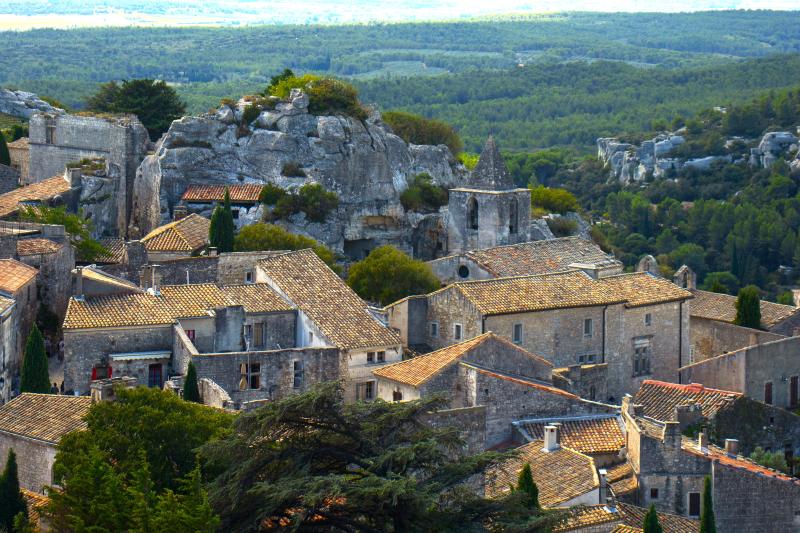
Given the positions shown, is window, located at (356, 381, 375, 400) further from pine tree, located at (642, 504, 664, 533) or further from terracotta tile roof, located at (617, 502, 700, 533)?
pine tree, located at (642, 504, 664, 533)

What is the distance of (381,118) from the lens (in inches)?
2586

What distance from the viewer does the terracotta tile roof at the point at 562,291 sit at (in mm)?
48344

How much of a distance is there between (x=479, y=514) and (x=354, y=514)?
2179 mm

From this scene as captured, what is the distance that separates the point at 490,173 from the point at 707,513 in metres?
22.5

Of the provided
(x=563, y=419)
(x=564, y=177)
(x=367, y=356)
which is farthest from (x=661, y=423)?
(x=564, y=177)

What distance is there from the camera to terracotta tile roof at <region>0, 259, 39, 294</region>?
1825 inches

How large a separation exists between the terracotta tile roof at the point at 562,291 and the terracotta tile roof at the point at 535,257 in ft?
6.92

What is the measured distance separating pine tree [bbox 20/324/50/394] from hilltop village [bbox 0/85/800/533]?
0.30 m

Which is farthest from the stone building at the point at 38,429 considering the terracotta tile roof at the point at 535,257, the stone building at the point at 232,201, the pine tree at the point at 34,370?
the stone building at the point at 232,201

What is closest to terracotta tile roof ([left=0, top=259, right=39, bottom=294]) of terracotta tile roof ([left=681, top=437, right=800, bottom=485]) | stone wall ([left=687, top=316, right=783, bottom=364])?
terracotta tile roof ([left=681, top=437, right=800, bottom=485])

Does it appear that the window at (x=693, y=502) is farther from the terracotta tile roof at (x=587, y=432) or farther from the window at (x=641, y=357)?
the window at (x=641, y=357)

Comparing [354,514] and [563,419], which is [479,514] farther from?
[563,419]

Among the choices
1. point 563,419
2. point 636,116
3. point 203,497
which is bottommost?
point 636,116

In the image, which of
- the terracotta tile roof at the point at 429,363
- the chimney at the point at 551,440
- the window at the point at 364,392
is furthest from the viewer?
the window at the point at 364,392
